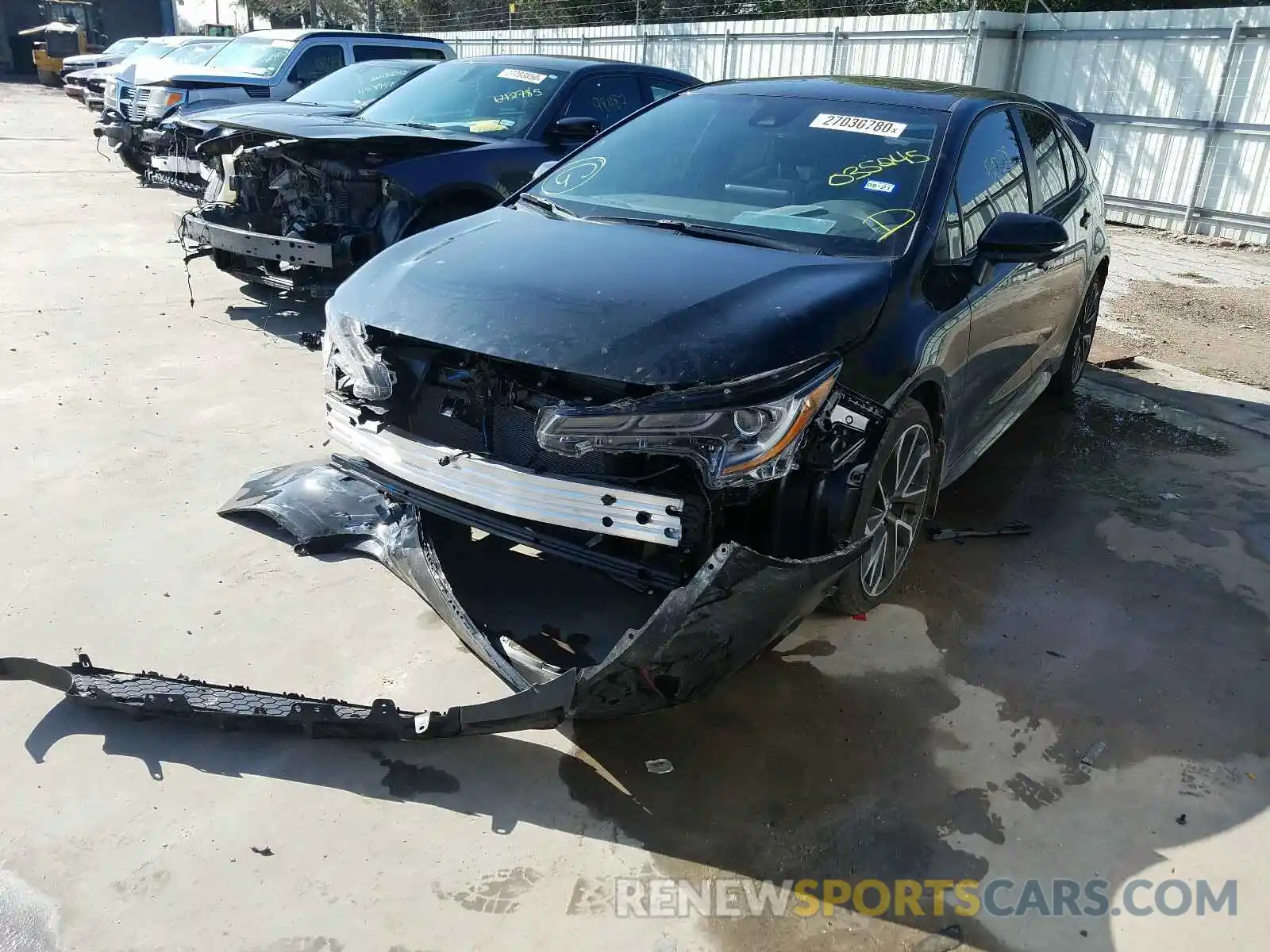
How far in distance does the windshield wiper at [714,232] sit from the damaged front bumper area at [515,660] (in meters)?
1.10

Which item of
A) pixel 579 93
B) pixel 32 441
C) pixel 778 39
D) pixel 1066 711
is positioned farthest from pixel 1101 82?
pixel 32 441

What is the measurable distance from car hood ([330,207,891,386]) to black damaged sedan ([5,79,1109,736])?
0.01 metres

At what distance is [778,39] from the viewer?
52.4ft

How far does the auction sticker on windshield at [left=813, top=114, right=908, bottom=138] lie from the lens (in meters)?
3.70

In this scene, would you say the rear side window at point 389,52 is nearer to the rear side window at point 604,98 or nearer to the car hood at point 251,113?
the car hood at point 251,113

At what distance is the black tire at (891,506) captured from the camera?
2.95 m

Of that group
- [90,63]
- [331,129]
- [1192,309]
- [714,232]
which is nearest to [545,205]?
[714,232]

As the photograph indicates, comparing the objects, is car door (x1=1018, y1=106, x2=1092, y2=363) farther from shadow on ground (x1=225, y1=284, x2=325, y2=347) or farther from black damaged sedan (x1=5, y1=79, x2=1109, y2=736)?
shadow on ground (x1=225, y1=284, x2=325, y2=347)

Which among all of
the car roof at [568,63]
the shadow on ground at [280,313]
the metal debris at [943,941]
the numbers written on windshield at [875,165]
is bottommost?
the shadow on ground at [280,313]

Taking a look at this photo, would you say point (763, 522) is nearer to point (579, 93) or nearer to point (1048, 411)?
point (1048, 411)

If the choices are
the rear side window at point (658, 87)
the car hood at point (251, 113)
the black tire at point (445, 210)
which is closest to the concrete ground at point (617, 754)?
the black tire at point (445, 210)

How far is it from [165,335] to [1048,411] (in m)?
5.63

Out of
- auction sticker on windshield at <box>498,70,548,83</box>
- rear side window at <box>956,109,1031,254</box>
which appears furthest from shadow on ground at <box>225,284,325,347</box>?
rear side window at <box>956,109,1031,254</box>

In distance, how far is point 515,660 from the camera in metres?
2.75
